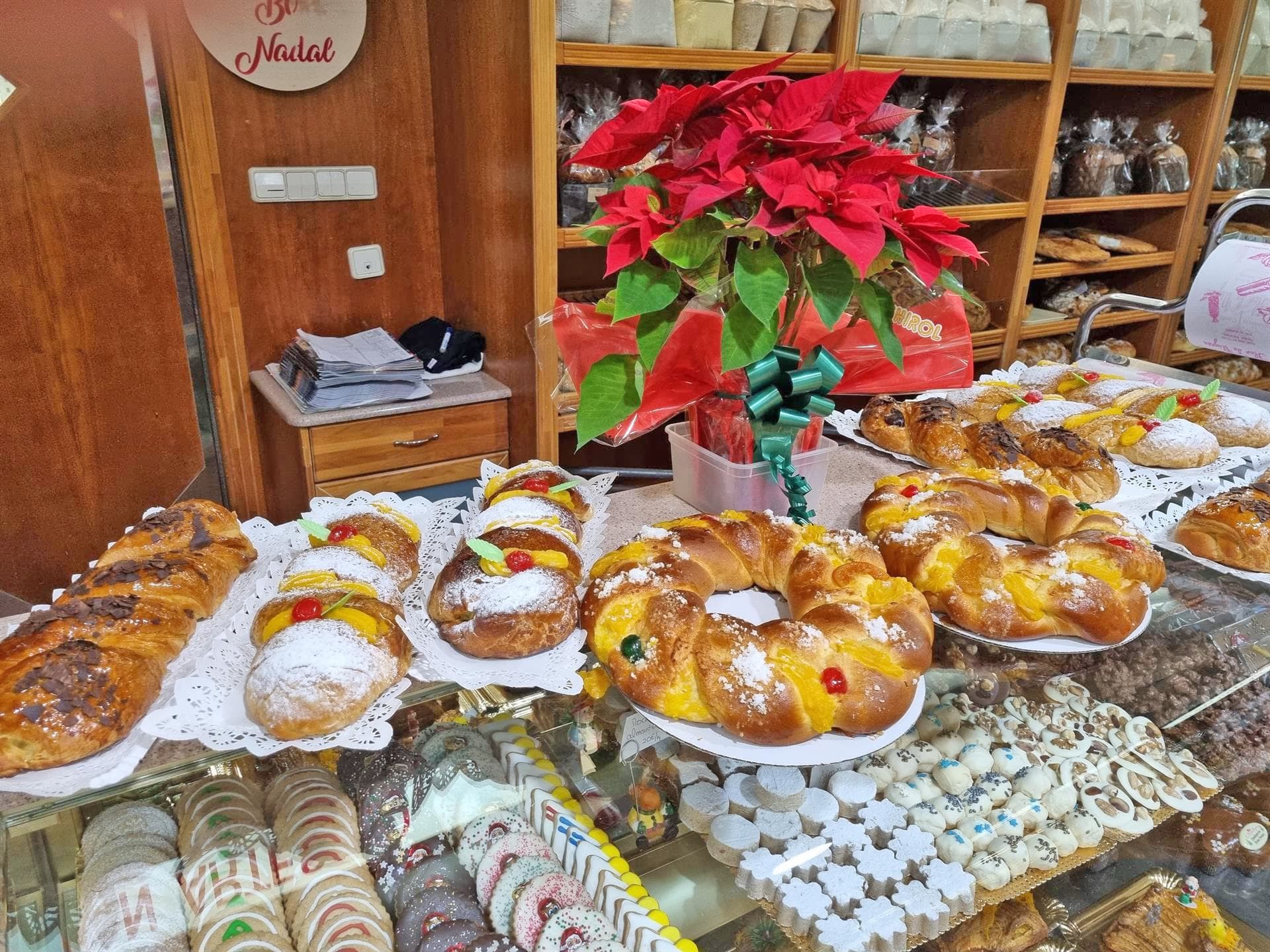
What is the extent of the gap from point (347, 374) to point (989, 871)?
224cm

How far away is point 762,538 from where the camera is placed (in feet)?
3.72

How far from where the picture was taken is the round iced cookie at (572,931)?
3.02 feet

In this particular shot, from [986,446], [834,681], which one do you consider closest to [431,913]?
[834,681]

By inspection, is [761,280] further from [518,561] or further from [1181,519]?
[1181,519]

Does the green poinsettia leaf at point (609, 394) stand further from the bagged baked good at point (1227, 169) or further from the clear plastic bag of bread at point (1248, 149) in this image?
the clear plastic bag of bread at point (1248, 149)

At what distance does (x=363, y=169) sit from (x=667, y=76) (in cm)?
107

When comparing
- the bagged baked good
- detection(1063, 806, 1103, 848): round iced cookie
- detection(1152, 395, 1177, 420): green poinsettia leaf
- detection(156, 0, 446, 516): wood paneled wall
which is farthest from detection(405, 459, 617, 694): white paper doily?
the bagged baked good

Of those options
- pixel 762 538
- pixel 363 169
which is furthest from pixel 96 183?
pixel 762 538

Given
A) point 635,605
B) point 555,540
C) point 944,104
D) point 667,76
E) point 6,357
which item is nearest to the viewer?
point 635,605

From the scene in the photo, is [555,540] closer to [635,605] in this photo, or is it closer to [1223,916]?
[635,605]

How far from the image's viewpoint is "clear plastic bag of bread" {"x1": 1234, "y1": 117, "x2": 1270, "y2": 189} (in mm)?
4270

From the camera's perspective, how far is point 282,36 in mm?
2709

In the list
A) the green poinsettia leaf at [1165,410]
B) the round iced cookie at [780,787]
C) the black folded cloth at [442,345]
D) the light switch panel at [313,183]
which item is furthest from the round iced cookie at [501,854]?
the light switch panel at [313,183]

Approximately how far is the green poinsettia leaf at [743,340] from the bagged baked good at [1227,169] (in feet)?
13.5
